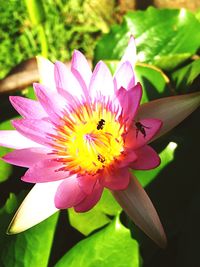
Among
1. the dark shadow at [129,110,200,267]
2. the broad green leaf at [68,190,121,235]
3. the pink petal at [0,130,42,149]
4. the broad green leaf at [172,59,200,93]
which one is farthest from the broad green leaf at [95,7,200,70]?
the pink petal at [0,130,42,149]

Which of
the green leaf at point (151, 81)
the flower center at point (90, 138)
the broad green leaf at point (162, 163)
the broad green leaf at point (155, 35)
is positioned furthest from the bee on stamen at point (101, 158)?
the broad green leaf at point (155, 35)

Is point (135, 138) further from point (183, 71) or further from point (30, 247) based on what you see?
point (183, 71)

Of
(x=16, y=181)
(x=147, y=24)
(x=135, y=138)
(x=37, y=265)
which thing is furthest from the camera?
(x=147, y=24)

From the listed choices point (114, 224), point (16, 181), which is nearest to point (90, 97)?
point (114, 224)

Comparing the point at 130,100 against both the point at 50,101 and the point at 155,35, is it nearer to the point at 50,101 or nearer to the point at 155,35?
the point at 50,101

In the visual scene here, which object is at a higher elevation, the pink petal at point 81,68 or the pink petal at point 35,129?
the pink petal at point 81,68

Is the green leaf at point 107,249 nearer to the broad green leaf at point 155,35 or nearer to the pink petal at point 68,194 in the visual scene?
the pink petal at point 68,194

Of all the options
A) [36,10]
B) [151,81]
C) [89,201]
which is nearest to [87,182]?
[89,201]
